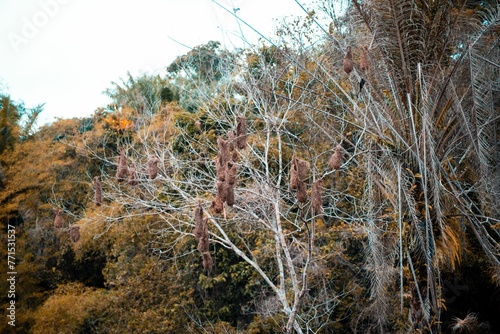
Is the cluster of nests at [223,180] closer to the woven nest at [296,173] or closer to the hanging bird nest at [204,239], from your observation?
the hanging bird nest at [204,239]

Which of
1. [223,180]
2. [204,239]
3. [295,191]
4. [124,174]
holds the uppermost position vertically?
[124,174]

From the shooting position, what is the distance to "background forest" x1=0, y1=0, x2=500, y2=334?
5.40m

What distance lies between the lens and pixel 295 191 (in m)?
7.66

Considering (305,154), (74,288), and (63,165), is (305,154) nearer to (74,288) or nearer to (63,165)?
(74,288)

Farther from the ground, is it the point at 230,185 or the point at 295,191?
the point at 230,185

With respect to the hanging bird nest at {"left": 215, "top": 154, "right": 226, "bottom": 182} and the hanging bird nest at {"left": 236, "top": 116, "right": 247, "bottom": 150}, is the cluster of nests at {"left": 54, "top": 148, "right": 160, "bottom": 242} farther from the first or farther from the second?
the hanging bird nest at {"left": 215, "top": 154, "right": 226, "bottom": 182}

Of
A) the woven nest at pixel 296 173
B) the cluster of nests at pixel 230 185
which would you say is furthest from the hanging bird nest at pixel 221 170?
the woven nest at pixel 296 173

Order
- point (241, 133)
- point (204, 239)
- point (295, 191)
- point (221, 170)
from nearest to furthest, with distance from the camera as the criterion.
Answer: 1. point (221, 170)
2. point (204, 239)
3. point (241, 133)
4. point (295, 191)

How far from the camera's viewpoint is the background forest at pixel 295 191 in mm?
5398

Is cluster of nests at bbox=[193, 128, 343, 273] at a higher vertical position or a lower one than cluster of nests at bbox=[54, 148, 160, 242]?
lower

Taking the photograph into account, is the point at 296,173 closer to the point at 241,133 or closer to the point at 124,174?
the point at 241,133

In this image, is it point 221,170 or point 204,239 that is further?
point 204,239

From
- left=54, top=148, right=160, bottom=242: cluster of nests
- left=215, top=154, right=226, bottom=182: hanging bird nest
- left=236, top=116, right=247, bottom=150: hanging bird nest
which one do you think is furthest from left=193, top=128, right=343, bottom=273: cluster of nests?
left=54, top=148, right=160, bottom=242: cluster of nests

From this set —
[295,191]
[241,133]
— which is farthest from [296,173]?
[295,191]
